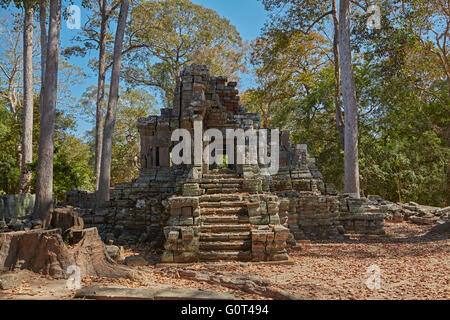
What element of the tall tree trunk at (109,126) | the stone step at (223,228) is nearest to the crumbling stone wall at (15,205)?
the tall tree trunk at (109,126)

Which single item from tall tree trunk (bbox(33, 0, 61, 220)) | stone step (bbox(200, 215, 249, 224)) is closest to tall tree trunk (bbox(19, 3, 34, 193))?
tall tree trunk (bbox(33, 0, 61, 220))

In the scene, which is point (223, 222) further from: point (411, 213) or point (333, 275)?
point (411, 213)

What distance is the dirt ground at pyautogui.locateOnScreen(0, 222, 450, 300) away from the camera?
17.3 feet

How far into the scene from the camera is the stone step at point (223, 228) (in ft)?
27.5

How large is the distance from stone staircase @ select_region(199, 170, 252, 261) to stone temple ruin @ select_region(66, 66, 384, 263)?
2 centimetres

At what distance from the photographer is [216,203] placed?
9242mm

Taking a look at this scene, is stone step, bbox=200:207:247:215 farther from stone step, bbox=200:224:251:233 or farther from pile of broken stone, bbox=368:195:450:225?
pile of broken stone, bbox=368:195:450:225

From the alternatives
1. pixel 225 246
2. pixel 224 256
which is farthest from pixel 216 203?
pixel 224 256

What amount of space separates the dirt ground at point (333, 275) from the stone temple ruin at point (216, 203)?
29.4 inches

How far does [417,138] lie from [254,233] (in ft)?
58.8

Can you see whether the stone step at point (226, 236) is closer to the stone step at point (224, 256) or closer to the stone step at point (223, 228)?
the stone step at point (223, 228)

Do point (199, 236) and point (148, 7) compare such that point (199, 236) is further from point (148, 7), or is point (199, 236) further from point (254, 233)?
point (148, 7)
